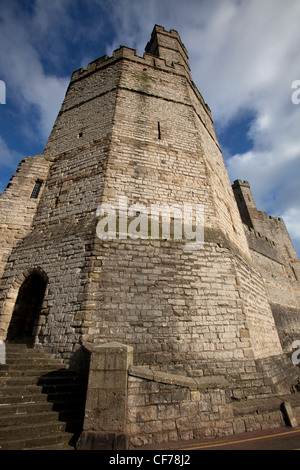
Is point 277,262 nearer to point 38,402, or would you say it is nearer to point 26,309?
point 26,309

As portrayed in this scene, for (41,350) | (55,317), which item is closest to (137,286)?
Answer: (55,317)

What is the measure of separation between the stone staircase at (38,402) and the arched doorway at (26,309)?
0.97m

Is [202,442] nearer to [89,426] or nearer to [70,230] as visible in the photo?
[89,426]

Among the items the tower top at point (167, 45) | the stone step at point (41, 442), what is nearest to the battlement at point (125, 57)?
the tower top at point (167, 45)

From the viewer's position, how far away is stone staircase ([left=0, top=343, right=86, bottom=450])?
9.45 ft

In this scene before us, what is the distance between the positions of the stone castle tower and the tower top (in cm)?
287

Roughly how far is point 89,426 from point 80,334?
1.65 m

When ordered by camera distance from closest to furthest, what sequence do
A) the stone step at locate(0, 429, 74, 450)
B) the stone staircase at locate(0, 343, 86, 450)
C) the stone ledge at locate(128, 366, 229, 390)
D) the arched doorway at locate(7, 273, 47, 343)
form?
1. the stone step at locate(0, 429, 74, 450)
2. the stone staircase at locate(0, 343, 86, 450)
3. the stone ledge at locate(128, 366, 229, 390)
4. the arched doorway at locate(7, 273, 47, 343)

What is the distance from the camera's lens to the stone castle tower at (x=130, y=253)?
4.44m

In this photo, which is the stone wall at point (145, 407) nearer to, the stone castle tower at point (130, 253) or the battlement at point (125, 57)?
the stone castle tower at point (130, 253)

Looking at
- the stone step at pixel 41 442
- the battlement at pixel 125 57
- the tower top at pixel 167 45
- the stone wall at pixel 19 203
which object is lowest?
the stone step at pixel 41 442

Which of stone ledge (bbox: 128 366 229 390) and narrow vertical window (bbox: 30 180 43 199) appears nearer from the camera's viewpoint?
stone ledge (bbox: 128 366 229 390)

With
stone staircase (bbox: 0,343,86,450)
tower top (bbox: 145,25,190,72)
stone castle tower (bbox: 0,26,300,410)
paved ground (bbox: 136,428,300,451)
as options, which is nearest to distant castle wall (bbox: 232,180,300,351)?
stone castle tower (bbox: 0,26,300,410)

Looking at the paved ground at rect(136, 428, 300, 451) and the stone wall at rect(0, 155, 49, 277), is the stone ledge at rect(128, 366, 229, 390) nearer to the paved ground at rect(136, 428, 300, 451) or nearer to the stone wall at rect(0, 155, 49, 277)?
the paved ground at rect(136, 428, 300, 451)
